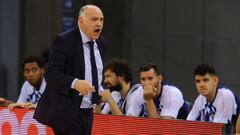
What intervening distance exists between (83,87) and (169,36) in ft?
30.3

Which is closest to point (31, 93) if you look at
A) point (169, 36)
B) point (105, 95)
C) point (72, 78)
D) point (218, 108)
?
point (105, 95)

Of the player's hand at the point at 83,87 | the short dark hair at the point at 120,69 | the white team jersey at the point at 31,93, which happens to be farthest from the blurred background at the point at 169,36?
the player's hand at the point at 83,87

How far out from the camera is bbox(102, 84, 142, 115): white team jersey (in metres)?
9.66

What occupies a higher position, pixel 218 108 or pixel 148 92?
pixel 148 92

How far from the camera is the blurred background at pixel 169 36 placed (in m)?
15.0

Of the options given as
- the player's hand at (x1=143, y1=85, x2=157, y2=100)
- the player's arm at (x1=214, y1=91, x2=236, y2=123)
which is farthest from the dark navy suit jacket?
the player's hand at (x1=143, y1=85, x2=157, y2=100)

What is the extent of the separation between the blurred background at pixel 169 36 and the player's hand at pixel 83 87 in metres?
8.84

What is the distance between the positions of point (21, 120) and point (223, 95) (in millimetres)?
2416

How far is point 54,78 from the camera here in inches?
247

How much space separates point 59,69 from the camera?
6.30m

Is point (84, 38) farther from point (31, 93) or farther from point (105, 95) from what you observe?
point (31, 93)

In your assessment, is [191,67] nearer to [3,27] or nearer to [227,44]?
[227,44]

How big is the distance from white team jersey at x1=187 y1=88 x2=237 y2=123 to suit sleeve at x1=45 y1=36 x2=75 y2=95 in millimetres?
2810

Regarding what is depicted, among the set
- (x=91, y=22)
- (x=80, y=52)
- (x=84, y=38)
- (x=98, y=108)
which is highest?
(x=91, y=22)
